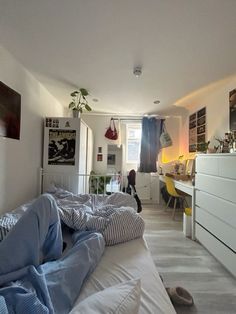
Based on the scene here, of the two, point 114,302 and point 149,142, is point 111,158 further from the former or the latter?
point 114,302

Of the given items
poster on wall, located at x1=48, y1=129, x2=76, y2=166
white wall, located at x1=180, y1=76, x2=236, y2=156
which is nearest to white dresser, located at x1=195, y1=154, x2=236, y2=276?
white wall, located at x1=180, y1=76, x2=236, y2=156

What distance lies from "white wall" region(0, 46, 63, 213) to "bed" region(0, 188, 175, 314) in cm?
57

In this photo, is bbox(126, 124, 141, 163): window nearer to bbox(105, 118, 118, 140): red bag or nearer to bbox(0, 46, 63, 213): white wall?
bbox(105, 118, 118, 140): red bag

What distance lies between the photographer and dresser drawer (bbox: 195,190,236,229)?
7.13 ft

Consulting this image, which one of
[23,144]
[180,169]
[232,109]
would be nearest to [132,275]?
[23,144]

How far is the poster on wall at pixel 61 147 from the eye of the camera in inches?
123

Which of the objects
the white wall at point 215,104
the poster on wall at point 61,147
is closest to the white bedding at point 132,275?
the poster on wall at point 61,147

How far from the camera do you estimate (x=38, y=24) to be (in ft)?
5.86

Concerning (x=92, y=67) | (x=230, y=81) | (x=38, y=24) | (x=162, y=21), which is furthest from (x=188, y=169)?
(x=38, y=24)

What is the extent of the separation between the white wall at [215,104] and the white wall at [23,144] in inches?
98.9

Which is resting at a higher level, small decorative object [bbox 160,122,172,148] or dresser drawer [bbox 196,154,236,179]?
small decorative object [bbox 160,122,172,148]

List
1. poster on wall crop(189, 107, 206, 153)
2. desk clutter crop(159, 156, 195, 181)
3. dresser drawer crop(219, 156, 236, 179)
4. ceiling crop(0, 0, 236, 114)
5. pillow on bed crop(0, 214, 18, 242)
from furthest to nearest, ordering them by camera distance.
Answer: desk clutter crop(159, 156, 195, 181)
poster on wall crop(189, 107, 206, 153)
dresser drawer crop(219, 156, 236, 179)
ceiling crop(0, 0, 236, 114)
pillow on bed crop(0, 214, 18, 242)

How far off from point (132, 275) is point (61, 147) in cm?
227

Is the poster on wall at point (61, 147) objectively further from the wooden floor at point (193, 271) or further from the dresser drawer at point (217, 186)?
the dresser drawer at point (217, 186)
